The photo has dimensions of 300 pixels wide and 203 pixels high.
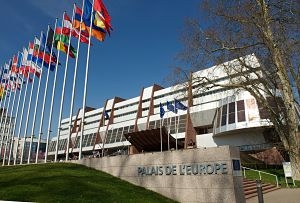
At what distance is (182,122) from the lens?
182ft

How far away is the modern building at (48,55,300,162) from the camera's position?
78.6 ft

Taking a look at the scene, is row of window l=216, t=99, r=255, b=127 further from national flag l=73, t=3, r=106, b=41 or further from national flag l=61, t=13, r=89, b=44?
national flag l=61, t=13, r=89, b=44

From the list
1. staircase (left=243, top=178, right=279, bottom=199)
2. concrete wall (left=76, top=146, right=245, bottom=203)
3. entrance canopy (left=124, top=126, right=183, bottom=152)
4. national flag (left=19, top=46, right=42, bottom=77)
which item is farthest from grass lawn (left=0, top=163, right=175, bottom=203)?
national flag (left=19, top=46, right=42, bottom=77)

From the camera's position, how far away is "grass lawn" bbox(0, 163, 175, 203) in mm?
10848

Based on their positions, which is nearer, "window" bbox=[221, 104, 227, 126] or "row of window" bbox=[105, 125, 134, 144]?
"window" bbox=[221, 104, 227, 126]

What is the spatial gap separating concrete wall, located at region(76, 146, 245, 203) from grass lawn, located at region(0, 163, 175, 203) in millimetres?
598

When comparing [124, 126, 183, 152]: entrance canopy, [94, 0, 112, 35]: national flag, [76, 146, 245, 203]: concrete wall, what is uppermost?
[94, 0, 112, 35]: national flag

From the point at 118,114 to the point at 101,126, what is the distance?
5.33 metres

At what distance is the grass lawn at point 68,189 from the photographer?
1085 centimetres

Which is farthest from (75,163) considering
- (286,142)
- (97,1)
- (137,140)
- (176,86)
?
(286,142)

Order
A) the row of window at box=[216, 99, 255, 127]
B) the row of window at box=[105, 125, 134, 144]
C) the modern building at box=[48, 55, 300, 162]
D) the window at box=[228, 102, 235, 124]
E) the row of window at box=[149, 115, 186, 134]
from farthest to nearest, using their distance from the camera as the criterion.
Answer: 1. the row of window at box=[105, 125, 134, 144]
2. the row of window at box=[149, 115, 186, 134]
3. the window at box=[228, 102, 235, 124]
4. the row of window at box=[216, 99, 255, 127]
5. the modern building at box=[48, 55, 300, 162]

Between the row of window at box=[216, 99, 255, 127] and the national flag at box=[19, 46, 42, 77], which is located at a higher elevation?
the national flag at box=[19, 46, 42, 77]

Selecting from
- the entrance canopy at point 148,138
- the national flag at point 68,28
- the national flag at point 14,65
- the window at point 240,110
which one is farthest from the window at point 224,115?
the national flag at point 14,65

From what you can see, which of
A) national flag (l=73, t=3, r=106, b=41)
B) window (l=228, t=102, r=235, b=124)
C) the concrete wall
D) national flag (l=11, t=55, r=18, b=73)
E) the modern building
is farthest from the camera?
window (l=228, t=102, r=235, b=124)
